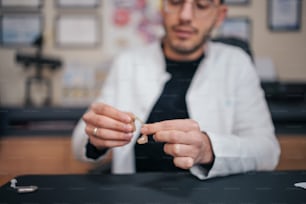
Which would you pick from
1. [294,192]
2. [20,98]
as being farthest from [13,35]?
[294,192]

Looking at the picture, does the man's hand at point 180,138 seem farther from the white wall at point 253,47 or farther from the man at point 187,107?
the white wall at point 253,47

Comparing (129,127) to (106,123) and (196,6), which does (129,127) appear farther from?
(196,6)

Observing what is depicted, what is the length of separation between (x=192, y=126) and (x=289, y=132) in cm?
79

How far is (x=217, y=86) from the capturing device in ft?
2.00

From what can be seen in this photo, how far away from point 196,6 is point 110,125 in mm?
267

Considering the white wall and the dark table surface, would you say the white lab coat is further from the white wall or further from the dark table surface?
the white wall

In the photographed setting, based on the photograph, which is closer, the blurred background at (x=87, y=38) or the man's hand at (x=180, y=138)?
the man's hand at (x=180, y=138)

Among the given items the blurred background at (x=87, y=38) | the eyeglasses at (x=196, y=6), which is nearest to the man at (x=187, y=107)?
the eyeglasses at (x=196, y=6)

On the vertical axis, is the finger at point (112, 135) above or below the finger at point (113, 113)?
below

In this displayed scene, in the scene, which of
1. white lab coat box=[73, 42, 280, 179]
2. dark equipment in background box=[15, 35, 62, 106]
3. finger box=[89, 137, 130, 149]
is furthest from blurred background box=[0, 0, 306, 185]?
finger box=[89, 137, 130, 149]

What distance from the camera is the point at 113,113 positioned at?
1.23 feet

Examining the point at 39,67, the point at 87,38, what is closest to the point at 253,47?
the point at 87,38

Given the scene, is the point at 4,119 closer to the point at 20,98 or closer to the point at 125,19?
the point at 20,98

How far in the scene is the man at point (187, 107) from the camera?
384 mm
